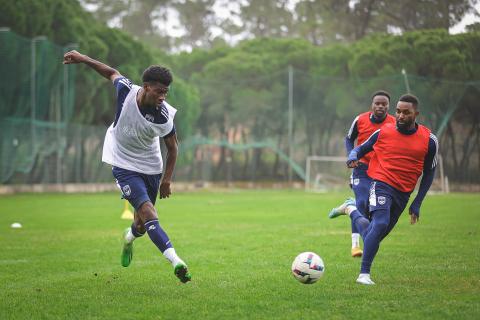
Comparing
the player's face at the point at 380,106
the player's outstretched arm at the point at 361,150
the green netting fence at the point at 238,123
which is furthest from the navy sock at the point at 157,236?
the green netting fence at the point at 238,123

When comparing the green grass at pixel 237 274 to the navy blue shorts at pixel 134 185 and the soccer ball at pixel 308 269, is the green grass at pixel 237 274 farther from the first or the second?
the navy blue shorts at pixel 134 185

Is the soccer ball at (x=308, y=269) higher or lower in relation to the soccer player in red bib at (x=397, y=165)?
lower

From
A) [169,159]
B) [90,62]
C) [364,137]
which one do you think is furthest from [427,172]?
[90,62]

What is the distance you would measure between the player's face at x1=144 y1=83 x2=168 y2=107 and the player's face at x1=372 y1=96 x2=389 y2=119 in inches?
156

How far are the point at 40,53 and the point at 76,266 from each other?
23.4 meters

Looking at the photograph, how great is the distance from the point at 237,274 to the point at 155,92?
2.56 m

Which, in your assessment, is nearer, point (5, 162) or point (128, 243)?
point (128, 243)

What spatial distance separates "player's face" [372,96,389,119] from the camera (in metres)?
10.8

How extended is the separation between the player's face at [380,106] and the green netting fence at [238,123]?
22.5 metres

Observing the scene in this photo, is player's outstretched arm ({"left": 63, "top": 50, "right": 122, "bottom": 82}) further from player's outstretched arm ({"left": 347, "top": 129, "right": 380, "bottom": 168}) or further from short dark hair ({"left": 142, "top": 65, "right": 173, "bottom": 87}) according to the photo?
player's outstretched arm ({"left": 347, "top": 129, "right": 380, "bottom": 168})

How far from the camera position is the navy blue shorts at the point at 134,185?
27.2 feet

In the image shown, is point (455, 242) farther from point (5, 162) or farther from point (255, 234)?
point (5, 162)

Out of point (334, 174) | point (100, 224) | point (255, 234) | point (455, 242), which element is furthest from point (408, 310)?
point (334, 174)

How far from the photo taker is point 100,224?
57.6ft
